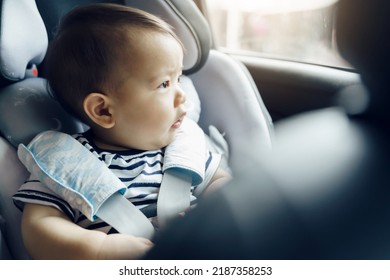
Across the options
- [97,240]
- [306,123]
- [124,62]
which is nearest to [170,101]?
[124,62]

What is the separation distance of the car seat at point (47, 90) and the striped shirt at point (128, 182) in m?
0.04

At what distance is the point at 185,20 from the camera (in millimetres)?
833

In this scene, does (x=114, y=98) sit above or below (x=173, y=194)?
above

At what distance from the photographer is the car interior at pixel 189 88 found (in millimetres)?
701

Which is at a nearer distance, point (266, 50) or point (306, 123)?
point (306, 123)

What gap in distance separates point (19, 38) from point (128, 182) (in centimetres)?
28

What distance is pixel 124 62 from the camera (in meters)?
0.67

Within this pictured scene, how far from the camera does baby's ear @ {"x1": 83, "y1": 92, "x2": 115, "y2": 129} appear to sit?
0.70 meters

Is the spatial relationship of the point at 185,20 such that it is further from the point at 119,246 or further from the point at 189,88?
the point at 119,246

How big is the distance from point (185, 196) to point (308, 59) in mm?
472

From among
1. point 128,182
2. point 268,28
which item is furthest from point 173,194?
point 268,28

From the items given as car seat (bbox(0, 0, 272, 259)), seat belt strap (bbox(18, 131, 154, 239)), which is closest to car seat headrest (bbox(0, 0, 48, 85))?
car seat (bbox(0, 0, 272, 259))

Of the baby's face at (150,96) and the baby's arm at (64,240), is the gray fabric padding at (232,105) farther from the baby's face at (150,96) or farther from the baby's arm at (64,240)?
the baby's arm at (64,240)
